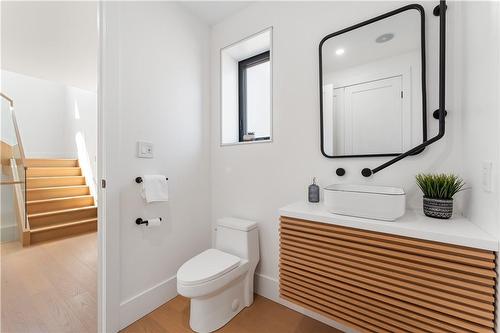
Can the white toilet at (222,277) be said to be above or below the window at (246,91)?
below

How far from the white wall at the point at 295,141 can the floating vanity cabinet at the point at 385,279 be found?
1.49 feet

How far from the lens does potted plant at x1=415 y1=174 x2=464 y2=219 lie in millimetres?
944

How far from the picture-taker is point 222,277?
4.26 ft

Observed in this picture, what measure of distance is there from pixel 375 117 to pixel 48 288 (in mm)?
2874

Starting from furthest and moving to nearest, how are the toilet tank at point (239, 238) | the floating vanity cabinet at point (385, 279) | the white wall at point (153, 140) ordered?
1. the toilet tank at point (239, 238)
2. the white wall at point (153, 140)
3. the floating vanity cabinet at point (385, 279)

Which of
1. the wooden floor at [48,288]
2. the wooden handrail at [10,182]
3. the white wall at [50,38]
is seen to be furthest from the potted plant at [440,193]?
the wooden handrail at [10,182]

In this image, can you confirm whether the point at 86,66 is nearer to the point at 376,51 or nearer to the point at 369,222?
the point at 376,51

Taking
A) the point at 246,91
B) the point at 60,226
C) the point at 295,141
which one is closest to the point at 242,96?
the point at 246,91

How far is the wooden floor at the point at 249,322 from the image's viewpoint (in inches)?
53.1

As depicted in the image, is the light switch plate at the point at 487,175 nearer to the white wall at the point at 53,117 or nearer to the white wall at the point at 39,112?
the white wall at the point at 53,117

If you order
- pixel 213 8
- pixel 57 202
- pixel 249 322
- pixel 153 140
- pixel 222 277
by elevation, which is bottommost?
pixel 249 322

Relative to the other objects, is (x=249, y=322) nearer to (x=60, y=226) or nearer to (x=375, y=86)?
(x=375, y=86)

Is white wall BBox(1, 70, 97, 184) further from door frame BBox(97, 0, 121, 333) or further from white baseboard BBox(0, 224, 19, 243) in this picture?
door frame BBox(97, 0, 121, 333)

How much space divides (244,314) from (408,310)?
1.07 metres
